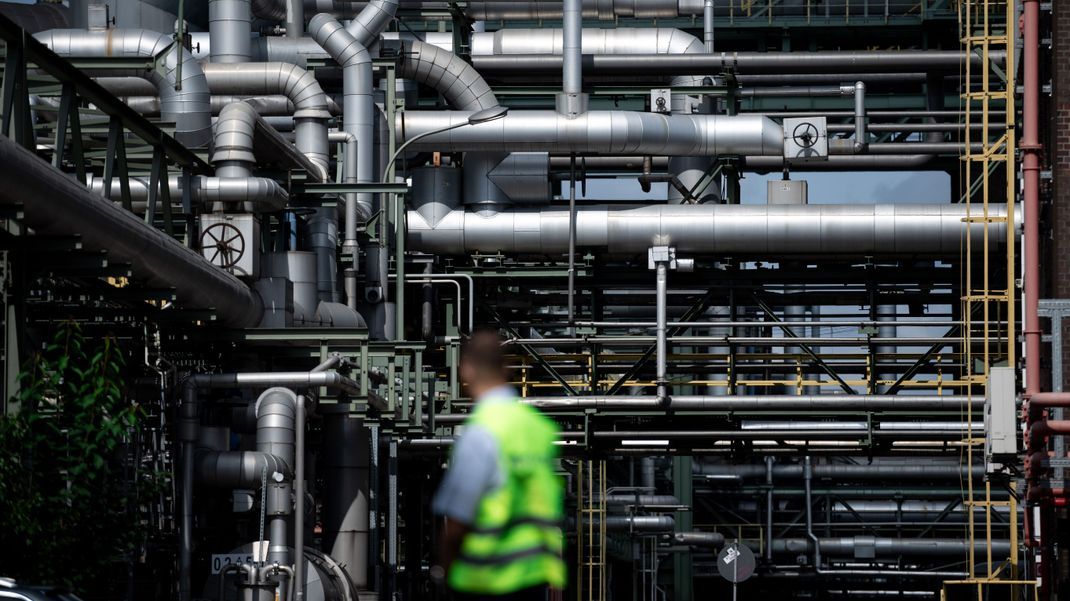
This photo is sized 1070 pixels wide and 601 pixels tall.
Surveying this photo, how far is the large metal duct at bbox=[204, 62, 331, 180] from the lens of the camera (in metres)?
27.3

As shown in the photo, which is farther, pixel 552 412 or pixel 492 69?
pixel 492 69

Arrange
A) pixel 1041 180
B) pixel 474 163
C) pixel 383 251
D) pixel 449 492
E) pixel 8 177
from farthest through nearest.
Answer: pixel 474 163 < pixel 383 251 < pixel 1041 180 < pixel 8 177 < pixel 449 492

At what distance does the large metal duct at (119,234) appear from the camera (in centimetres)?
1491

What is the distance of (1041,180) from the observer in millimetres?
25984

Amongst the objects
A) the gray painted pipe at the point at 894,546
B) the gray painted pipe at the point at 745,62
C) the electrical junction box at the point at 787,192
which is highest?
the gray painted pipe at the point at 745,62

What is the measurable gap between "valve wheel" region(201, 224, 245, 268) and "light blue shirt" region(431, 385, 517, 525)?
16.4 m

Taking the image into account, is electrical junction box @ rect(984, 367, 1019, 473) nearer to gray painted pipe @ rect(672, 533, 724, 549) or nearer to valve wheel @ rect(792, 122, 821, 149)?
valve wheel @ rect(792, 122, 821, 149)

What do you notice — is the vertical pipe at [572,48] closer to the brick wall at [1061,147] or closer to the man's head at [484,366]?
the brick wall at [1061,147]

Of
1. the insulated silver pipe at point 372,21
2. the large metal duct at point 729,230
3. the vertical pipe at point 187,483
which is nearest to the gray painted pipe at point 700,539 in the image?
the large metal duct at point 729,230

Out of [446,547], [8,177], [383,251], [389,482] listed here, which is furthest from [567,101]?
[446,547]

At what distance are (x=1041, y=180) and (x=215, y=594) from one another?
12.9 m

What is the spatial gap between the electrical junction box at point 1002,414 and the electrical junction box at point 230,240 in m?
9.12

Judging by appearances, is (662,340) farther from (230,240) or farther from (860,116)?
(230,240)

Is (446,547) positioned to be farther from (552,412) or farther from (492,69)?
(492,69)
